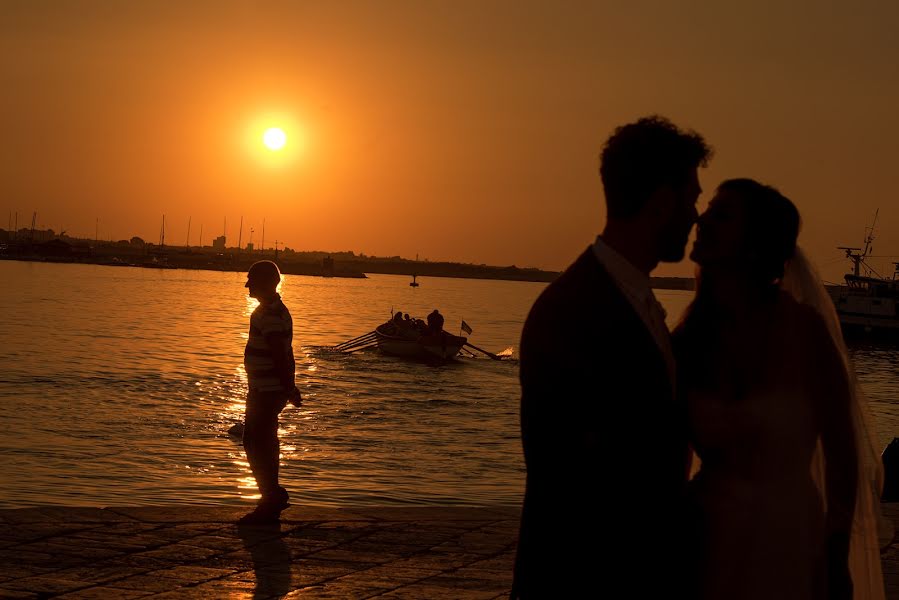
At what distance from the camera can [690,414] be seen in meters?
3.28

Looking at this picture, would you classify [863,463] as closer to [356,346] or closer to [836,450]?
[836,450]

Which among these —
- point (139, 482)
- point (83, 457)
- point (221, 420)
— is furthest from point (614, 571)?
point (221, 420)

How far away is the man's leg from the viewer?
7.97 m

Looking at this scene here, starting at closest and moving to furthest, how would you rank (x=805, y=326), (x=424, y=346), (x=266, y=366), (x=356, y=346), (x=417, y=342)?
(x=805, y=326) < (x=266, y=366) < (x=417, y=342) < (x=424, y=346) < (x=356, y=346)

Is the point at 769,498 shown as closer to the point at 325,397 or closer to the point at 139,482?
the point at 139,482

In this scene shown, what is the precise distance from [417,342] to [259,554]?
36.3m

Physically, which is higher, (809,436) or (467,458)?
(809,436)

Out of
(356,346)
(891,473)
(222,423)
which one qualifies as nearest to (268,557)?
(891,473)

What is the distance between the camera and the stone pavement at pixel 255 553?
19.1ft

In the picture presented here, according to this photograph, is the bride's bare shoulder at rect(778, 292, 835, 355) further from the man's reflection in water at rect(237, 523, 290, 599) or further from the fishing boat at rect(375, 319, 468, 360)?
the fishing boat at rect(375, 319, 468, 360)

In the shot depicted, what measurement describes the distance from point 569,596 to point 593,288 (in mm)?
730

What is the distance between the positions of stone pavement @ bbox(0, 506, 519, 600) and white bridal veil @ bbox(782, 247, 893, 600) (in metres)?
2.49

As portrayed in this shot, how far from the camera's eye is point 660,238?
9.35ft

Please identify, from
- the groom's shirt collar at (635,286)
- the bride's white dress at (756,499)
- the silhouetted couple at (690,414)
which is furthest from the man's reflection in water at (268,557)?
the groom's shirt collar at (635,286)
